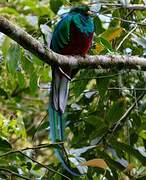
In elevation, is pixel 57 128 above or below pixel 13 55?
below

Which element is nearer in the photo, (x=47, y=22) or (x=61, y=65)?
(x=61, y=65)

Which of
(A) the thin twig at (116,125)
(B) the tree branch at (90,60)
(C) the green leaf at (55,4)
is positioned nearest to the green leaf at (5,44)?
(B) the tree branch at (90,60)

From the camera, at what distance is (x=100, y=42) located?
7.59ft

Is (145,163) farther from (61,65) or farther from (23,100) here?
(23,100)

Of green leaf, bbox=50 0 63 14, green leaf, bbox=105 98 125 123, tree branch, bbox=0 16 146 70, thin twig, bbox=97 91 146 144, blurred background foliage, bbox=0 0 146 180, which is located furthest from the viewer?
green leaf, bbox=50 0 63 14

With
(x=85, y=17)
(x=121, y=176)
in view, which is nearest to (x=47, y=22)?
(x=85, y=17)

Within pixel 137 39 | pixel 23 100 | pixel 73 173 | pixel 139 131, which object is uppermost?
pixel 137 39

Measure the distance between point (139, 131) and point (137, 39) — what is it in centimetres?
51

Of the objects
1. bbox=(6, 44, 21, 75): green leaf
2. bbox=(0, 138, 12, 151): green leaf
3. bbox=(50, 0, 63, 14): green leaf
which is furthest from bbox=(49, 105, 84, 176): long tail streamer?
bbox=(50, 0, 63, 14): green leaf

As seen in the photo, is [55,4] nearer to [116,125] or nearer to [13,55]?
[116,125]

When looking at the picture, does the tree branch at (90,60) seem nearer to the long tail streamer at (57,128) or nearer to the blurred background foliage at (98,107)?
the blurred background foliage at (98,107)

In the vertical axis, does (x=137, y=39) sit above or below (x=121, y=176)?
above

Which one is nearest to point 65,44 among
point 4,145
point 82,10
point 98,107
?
point 82,10

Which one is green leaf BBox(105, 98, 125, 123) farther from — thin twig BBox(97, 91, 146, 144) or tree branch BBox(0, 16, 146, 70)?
tree branch BBox(0, 16, 146, 70)
